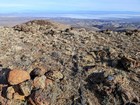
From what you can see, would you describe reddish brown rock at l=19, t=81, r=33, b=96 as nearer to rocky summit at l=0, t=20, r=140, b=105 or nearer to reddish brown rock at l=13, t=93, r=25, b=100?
rocky summit at l=0, t=20, r=140, b=105

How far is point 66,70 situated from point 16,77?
7.03 ft

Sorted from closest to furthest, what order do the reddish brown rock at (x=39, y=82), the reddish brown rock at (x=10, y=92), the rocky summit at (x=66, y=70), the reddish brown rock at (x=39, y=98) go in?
the reddish brown rock at (x=39, y=98) < the reddish brown rock at (x=10, y=92) < the rocky summit at (x=66, y=70) < the reddish brown rock at (x=39, y=82)

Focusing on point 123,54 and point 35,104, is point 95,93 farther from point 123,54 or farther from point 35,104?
point 123,54

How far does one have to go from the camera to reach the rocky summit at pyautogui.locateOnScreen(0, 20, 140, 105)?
11.5 metres

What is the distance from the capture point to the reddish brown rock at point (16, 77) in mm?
11469

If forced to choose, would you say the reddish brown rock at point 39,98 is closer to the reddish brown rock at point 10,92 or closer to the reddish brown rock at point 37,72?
the reddish brown rock at point 10,92

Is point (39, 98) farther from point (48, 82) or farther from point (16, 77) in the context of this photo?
point (16, 77)

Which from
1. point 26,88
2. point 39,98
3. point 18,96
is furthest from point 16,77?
point 39,98

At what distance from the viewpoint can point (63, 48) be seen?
48.4 feet

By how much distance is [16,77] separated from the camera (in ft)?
37.7

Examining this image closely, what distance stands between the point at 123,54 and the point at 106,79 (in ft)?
8.66

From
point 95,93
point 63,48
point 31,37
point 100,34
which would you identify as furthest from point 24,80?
point 100,34

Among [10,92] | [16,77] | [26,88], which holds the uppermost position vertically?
[16,77]

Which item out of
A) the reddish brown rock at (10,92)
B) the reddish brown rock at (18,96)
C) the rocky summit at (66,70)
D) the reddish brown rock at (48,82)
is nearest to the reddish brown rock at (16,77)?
the rocky summit at (66,70)
